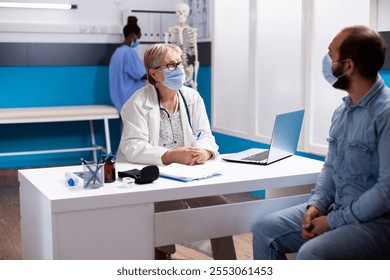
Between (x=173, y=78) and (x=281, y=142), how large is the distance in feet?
1.97

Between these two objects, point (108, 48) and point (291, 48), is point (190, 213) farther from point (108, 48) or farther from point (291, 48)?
point (108, 48)

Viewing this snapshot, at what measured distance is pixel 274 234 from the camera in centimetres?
229

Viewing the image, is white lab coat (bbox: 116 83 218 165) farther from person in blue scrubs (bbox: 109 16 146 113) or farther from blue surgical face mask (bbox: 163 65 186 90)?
person in blue scrubs (bbox: 109 16 146 113)

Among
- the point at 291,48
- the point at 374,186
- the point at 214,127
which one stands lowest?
the point at 214,127

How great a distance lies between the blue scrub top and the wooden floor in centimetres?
128

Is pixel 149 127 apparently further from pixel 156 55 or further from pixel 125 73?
pixel 125 73

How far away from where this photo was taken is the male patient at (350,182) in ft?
6.59

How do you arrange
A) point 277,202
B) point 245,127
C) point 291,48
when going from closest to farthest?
1. point 277,202
2. point 291,48
3. point 245,127

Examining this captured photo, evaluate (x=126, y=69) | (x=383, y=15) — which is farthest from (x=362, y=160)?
(x=126, y=69)

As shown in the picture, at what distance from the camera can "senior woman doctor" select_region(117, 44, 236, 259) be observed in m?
2.72

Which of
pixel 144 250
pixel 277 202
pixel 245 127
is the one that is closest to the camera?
pixel 144 250

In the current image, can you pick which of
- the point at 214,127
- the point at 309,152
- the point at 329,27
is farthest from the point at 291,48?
the point at 214,127

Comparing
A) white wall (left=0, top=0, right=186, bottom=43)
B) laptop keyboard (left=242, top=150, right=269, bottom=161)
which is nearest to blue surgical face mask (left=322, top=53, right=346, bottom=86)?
laptop keyboard (left=242, top=150, right=269, bottom=161)

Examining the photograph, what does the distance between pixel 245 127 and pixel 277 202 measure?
2.73 m
